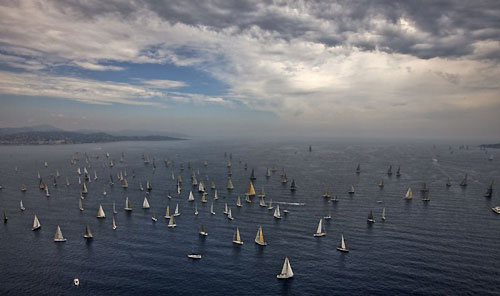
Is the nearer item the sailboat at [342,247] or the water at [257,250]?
the water at [257,250]

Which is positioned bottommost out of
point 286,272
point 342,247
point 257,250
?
point 257,250

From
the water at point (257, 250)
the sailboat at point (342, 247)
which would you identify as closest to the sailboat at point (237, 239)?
the water at point (257, 250)

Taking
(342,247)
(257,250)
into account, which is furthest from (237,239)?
(342,247)

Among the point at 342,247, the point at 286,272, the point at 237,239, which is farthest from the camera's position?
the point at 237,239

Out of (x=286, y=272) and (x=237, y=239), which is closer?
(x=286, y=272)

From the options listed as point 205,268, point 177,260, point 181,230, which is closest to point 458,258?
point 205,268

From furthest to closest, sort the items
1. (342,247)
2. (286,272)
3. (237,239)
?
(237,239), (342,247), (286,272)

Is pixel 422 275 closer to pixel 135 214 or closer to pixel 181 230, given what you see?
pixel 181 230

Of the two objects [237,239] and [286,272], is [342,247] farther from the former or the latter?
[237,239]

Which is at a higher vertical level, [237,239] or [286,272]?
[237,239]

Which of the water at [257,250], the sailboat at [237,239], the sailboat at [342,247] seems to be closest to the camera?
the water at [257,250]

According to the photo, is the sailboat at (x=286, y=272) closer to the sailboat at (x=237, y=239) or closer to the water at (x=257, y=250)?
the water at (x=257, y=250)
